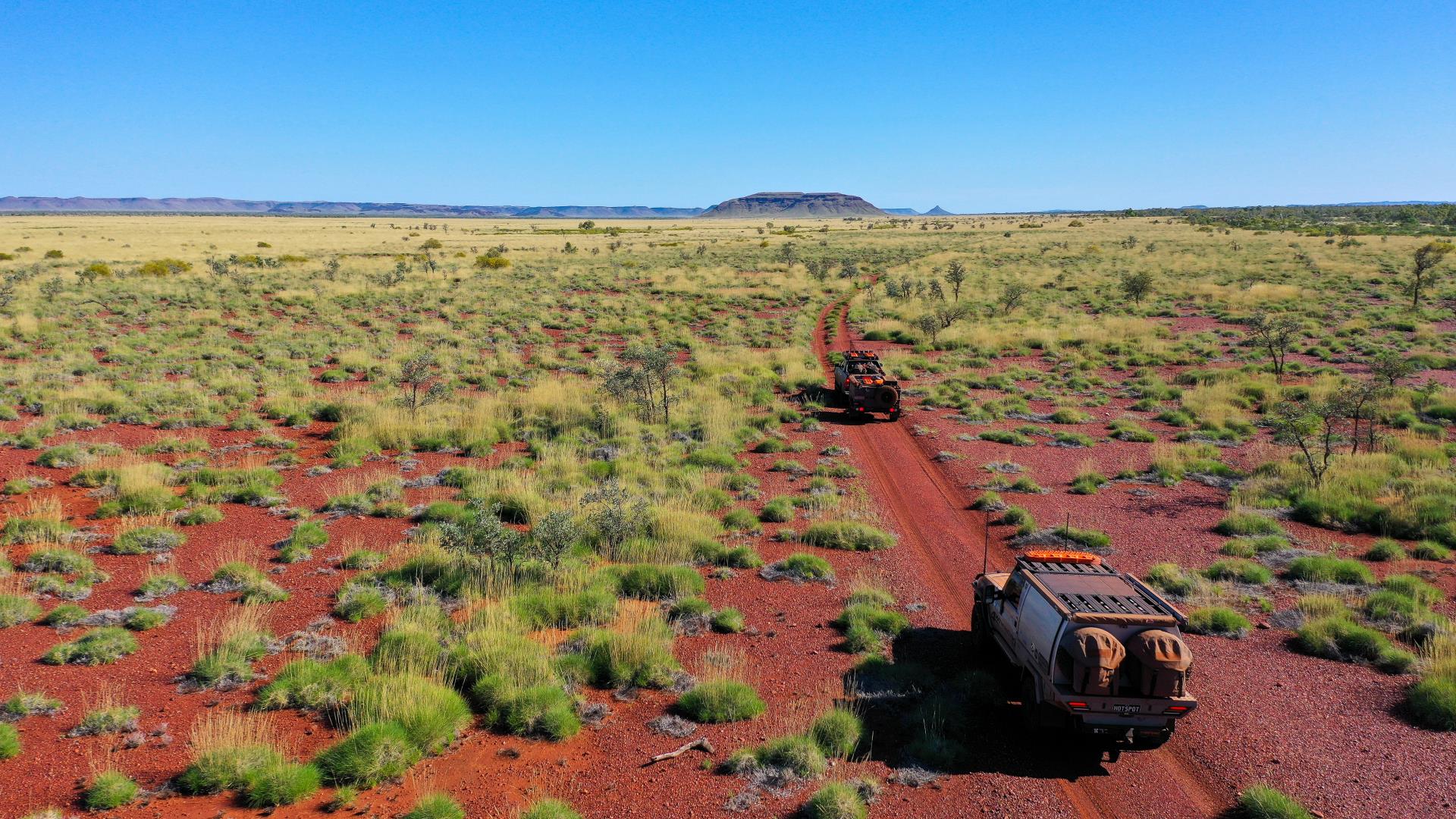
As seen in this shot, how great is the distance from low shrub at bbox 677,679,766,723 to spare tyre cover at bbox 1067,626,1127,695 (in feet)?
10.8

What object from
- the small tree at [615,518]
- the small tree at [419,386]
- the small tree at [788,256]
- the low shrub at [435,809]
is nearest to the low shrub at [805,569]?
the small tree at [615,518]

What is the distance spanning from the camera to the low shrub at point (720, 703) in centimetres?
776

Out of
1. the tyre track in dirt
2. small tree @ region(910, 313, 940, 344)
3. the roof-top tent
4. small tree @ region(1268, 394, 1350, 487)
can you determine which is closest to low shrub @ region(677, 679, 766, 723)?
the tyre track in dirt

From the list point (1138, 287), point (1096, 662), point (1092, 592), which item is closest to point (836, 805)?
point (1096, 662)

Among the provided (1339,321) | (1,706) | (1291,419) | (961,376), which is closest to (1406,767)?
(1291,419)

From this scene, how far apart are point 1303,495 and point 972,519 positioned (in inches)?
265

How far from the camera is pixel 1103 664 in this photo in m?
6.56

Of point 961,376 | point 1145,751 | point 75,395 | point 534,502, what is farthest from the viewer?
point 961,376

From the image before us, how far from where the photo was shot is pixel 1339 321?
1378 inches

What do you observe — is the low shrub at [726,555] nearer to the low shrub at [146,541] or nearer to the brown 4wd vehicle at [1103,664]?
the brown 4wd vehicle at [1103,664]

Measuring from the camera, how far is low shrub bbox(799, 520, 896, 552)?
1267 cm

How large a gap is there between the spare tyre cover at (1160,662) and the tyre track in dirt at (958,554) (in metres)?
1.04

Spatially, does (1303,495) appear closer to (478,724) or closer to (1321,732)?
(1321,732)

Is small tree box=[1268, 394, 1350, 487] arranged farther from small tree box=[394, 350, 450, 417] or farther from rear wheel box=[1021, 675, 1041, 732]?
A: small tree box=[394, 350, 450, 417]
